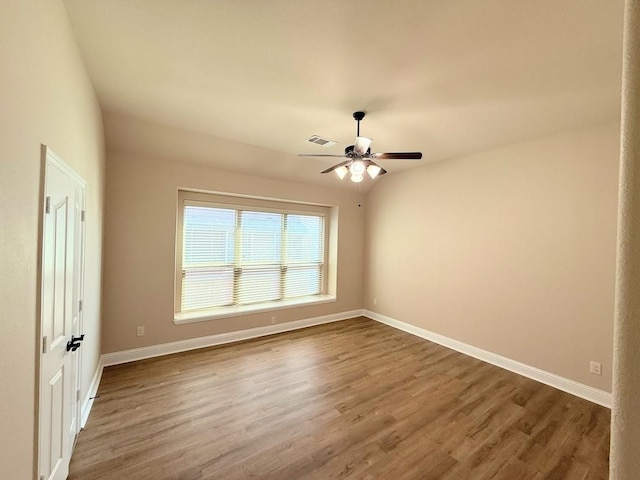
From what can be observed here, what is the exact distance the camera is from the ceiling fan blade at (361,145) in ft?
8.89

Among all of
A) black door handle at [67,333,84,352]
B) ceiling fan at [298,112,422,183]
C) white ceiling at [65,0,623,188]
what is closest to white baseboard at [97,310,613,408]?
black door handle at [67,333,84,352]

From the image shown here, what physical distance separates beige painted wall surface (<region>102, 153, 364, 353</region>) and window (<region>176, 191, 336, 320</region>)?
28cm

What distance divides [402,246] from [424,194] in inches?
39.4

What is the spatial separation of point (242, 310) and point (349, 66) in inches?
144

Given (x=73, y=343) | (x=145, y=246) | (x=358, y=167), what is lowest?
(x=73, y=343)

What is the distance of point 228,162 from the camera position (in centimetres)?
399

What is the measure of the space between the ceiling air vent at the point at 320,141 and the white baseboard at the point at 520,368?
3.36 metres

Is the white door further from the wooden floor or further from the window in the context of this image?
the window

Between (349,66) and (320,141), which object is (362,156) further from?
(320,141)

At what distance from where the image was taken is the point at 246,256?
Result: 472 centimetres

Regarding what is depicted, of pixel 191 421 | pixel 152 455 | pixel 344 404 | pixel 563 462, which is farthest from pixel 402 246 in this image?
pixel 152 455

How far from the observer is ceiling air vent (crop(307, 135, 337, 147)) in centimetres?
353

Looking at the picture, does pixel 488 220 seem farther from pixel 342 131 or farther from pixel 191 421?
pixel 191 421

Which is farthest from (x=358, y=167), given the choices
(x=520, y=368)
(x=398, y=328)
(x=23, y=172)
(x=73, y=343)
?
(x=398, y=328)
